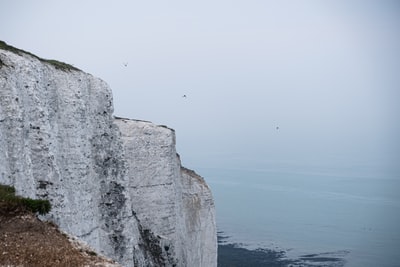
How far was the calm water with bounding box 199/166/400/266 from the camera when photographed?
90250mm

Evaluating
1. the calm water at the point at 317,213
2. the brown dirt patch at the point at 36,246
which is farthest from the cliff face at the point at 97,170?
the calm water at the point at 317,213

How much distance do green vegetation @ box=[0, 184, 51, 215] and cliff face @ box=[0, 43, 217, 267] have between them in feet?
8.38

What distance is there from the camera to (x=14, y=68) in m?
18.1

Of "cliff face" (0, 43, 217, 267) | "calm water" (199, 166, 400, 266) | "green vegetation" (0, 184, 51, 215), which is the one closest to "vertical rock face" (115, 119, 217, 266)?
"cliff face" (0, 43, 217, 267)

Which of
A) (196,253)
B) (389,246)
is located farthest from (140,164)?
(389,246)

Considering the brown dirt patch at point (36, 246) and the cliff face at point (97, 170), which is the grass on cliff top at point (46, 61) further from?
the brown dirt patch at point (36, 246)

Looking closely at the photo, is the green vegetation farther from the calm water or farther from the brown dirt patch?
the calm water

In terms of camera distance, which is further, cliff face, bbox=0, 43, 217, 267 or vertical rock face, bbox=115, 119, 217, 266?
vertical rock face, bbox=115, 119, 217, 266

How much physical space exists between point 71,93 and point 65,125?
141 cm

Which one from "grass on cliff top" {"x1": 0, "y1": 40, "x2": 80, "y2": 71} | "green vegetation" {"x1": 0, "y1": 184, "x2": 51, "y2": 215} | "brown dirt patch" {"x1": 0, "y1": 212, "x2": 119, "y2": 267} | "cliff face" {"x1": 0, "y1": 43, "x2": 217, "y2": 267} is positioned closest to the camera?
"brown dirt patch" {"x1": 0, "y1": 212, "x2": 119, "y2": 267}

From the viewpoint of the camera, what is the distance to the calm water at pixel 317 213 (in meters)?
90.2

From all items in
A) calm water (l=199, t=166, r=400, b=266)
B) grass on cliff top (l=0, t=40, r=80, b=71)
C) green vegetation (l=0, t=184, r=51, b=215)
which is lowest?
calm water (l=199, t=166, r=400, b=266)

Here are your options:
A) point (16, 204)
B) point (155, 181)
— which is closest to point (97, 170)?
point (155, 181)

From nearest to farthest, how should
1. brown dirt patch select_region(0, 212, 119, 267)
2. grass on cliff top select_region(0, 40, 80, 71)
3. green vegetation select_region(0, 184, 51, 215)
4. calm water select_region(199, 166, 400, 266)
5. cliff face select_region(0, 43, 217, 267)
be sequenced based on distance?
brown dirt patch select_region(0, 212, 119, 267) → green vegetation select_region(0, 184, 51, 215) → cliff face select_region(0, 43, 217, 267) → grass on cliff top select_region(0, 40, 80, 71) → calm water select_region(199, 166, 400, 266)
